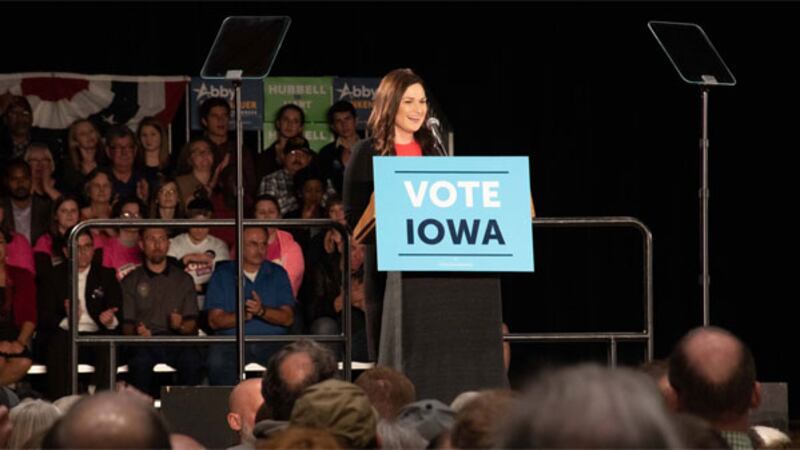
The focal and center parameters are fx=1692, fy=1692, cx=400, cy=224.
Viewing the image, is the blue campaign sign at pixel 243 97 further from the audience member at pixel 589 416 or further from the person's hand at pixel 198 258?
the audience member at pixel 589 416

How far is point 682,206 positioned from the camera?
12547 millimetres

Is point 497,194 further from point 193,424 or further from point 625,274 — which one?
point 625,274

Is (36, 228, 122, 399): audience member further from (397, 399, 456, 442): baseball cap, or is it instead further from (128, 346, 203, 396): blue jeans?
(397, 399, 456, 442): baseball cap

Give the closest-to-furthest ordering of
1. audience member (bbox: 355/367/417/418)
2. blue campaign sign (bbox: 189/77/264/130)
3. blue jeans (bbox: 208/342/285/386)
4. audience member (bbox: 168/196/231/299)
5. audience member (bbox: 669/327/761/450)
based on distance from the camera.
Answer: audience member (bbox: 669/327/761/450), audience member (bbox: 355/367/417/418), blue jeans (bbox: 208/342/285/386), audience member (bbox: 168/196/231/299), blue campaign sign (bbox: 189/77/264/130)

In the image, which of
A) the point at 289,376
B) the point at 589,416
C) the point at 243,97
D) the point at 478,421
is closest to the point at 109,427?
the point at 589,416

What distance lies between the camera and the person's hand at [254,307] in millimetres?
9242

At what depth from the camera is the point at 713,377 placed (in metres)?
3.72

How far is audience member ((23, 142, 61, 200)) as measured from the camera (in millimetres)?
10789

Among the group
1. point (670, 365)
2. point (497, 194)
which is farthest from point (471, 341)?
point (670, 365)

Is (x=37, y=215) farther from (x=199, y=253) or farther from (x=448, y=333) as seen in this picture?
(x=448, y=333)

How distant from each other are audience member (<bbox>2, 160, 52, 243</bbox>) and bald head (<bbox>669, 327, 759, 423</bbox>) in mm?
7203

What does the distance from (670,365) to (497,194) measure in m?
2.64

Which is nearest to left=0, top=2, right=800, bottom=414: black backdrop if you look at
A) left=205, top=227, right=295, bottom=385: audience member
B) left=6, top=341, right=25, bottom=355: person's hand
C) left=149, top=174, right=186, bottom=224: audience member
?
Answer: left=149, top=174, right=186, bottom=224: audience member

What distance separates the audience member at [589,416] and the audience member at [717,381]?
169 centimetres
